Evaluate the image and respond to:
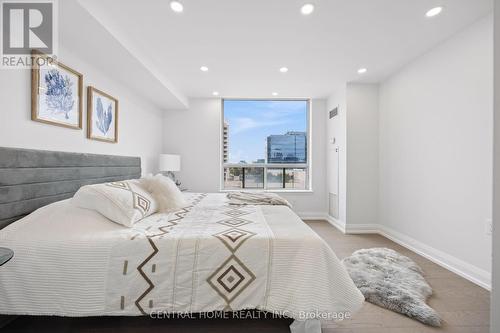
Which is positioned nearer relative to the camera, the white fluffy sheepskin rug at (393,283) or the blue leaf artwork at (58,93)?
the white fluffy sheepskin rug at (393,283)

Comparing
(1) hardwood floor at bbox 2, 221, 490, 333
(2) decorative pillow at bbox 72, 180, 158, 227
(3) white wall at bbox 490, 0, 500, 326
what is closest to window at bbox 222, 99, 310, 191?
(2) decorative pillow at bbox 72, 180, 158, 227

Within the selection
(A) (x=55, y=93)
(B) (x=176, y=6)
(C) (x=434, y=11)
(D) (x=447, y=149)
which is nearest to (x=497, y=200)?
(D) (x=447, y=149)

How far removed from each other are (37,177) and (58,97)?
79cm

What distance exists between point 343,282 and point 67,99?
9.10 ft

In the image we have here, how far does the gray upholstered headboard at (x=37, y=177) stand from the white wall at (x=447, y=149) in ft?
12.6

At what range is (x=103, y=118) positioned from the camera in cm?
270

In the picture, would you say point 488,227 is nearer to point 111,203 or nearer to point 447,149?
point 447,149

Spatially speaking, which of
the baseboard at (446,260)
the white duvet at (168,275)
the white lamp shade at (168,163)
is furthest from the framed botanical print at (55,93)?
the baseboard at (446,260)

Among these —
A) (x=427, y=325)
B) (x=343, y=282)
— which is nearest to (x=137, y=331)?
(x=343, y=282)

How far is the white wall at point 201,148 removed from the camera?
4.67m

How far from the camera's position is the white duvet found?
1.31 metres

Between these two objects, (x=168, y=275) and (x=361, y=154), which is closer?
(x=168, y=275)

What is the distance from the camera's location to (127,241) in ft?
4.52

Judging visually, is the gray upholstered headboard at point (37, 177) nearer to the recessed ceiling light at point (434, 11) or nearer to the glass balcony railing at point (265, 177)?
the glass balcony railing at point (265, 177)
